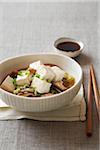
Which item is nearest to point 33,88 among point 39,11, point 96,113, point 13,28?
point 96,113

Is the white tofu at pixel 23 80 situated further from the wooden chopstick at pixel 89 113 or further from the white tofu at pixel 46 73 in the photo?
the wooden chopstick at pixel 89 113

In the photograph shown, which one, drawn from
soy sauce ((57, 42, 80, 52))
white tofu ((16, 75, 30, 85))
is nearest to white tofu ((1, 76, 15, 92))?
white tofu ((16, 75, 30, 85))

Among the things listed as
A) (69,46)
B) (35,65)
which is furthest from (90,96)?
(69,46)

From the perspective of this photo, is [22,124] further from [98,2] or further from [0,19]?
[98,2]

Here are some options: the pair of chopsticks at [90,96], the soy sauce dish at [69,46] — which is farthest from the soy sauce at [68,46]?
the pair of chopsticks at [90,96]

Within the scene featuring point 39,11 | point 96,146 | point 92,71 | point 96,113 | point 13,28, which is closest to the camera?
point 96,146
